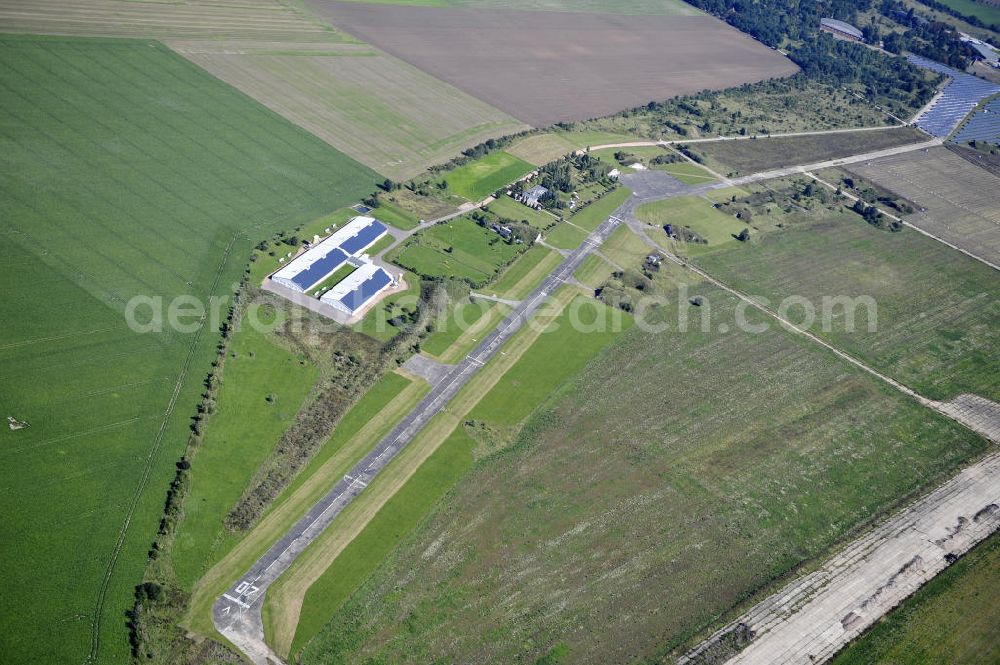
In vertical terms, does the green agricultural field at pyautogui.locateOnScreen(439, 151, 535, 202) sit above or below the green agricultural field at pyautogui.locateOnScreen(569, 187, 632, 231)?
below

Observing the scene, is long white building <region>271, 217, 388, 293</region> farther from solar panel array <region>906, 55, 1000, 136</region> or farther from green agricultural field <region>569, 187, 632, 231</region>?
solar panel array <region>906, 55, 1000, 136</region>

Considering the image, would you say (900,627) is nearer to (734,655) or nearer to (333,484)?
(734,655)

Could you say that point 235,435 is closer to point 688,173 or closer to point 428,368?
point 428,368

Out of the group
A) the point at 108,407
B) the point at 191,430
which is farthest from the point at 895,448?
the point at 108,407

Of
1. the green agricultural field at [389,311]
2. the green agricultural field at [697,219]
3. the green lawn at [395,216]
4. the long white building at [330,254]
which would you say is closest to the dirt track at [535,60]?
the green agricultural field at [697,219]

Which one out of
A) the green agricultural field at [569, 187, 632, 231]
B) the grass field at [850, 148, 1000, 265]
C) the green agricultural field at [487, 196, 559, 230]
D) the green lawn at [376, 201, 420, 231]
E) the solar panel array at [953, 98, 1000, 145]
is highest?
the solar panel array at [953, 98, 1000, 145]

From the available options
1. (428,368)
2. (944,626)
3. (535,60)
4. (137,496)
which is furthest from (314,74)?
(944,626)

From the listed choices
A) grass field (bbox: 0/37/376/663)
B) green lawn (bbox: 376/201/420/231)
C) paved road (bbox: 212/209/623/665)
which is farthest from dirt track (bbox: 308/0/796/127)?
paved road (bbox: 212/209/623/665)
